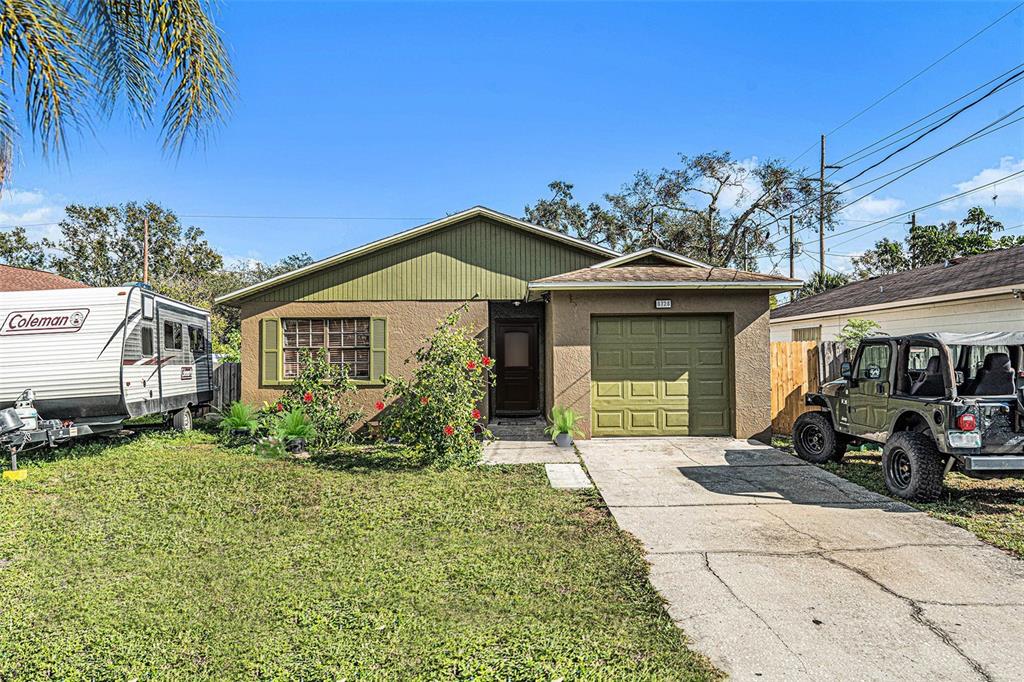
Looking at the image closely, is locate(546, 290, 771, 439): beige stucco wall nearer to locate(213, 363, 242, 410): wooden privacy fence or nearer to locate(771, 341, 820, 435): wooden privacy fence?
locate(771, 341, 820, 435): wooden privacy fence

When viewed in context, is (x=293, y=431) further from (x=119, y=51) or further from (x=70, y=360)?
(x=119, y=51)

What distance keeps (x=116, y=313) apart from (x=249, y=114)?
642 cm

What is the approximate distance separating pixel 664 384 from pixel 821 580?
5763mm

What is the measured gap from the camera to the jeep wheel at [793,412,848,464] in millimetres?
8070

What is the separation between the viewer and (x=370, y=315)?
1112 centimetres

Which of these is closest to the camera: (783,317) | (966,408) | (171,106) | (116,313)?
(171,106)

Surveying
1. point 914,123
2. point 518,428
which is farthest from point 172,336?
point 914,123

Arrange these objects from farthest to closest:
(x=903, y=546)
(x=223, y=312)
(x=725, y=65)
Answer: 1. (x=223, y=312)
2. (x=725, y=65)
3. (x=903, y=546)

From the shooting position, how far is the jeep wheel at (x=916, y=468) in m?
6.09

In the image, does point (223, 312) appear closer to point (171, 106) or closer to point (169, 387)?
point (169, 387)

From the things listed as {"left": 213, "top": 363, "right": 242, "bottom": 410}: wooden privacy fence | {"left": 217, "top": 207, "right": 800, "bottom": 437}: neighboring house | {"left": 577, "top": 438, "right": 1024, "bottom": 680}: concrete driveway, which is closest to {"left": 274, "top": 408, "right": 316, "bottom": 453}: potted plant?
{"left": 217, "top": 207, "right": 800, "bottom": 437}: neighboring house

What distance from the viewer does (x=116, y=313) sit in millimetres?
8766

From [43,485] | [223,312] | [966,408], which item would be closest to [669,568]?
[966,408]

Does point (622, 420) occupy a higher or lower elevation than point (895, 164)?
lower
